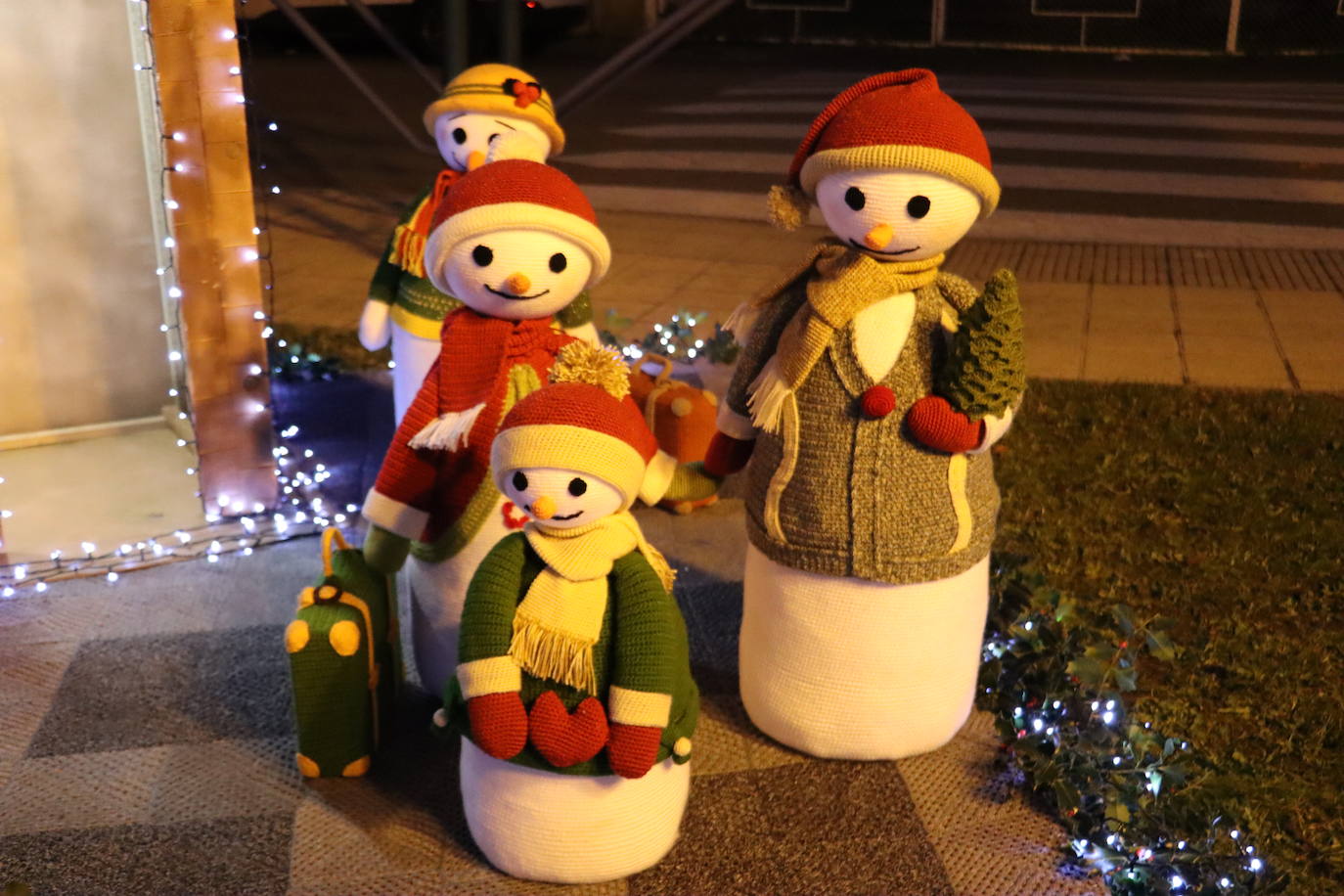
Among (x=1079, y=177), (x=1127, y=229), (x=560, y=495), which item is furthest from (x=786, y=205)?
(x=1079, y=177)

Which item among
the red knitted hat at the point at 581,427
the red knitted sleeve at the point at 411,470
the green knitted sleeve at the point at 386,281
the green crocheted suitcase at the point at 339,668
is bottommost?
the green crocheted suitcase at the point at 339,668

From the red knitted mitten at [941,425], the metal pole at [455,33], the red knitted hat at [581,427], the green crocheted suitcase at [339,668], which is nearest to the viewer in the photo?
the red knitted hat at [581,427]

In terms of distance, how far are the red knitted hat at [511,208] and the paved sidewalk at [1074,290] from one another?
2811 mm

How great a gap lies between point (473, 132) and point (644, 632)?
6.07ft

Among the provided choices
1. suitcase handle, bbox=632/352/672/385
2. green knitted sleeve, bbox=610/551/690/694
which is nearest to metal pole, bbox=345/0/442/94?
suitcase handle, bbox=632/352/672/385

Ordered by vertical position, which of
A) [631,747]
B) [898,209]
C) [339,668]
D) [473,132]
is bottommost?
[339,668]

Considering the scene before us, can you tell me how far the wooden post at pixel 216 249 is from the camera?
3.45 m

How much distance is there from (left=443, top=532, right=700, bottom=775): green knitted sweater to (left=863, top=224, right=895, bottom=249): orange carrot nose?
2.37 ft

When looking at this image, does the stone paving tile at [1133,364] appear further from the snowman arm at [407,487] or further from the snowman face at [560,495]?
the snowman face at [560,495]

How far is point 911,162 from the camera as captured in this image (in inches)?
95.0

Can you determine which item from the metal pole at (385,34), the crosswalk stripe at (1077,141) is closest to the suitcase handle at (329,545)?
the metal pole at (385,34)

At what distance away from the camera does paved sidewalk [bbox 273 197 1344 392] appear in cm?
545

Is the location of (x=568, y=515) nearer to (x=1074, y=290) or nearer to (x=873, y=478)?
(x=873, y=478)

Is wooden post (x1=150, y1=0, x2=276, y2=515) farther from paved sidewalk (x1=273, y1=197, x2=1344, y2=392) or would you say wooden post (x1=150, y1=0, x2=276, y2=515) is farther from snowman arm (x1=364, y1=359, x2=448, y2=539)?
paved sidewalk (x1=273, y1=197, x2=1344, y2=392)
